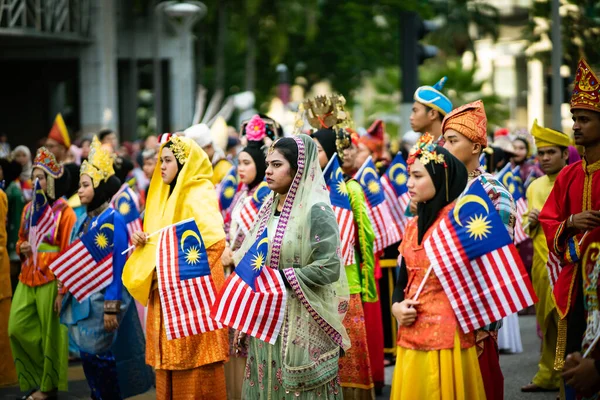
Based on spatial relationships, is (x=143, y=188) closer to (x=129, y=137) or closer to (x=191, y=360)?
(x=191, y=360)

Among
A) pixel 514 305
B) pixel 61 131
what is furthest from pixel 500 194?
pixel 61 131

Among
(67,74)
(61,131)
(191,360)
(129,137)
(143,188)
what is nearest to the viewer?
(191,360)

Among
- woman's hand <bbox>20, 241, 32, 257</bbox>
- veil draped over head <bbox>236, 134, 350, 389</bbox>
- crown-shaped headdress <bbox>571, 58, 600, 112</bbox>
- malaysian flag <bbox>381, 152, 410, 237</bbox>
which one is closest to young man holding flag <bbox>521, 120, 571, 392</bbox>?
malaysian flag <bbox>381, 152, 410, 237</bbox>

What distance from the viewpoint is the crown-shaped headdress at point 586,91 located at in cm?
618

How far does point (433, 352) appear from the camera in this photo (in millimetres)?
5652

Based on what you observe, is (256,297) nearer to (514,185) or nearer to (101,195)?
(101,195)

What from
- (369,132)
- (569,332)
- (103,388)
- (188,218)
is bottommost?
(103,388)

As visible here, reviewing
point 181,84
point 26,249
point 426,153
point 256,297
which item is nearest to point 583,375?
point 426,153

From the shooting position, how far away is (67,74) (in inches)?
1163

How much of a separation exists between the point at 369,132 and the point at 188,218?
4.95m

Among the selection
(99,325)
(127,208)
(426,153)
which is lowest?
(99,325)

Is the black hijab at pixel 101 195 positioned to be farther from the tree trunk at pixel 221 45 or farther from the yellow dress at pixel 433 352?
the tree trunk at pixel 221 45

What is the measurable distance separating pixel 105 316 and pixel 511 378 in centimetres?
410

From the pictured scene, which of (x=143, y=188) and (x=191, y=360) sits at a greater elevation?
(x=143, y=188)
